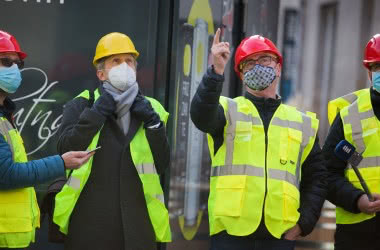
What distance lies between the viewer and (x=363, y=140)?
4973mm

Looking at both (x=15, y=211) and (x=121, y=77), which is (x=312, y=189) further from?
(x=15, y=211)

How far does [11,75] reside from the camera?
442 centimetres

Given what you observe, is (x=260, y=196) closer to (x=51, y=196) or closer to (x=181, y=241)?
(x=51, y=196)

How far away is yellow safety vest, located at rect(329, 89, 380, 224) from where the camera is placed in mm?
4934

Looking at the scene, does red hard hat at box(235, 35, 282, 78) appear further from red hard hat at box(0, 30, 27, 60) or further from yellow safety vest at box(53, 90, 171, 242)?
red hard hat at box(0, 30, 27, 60)

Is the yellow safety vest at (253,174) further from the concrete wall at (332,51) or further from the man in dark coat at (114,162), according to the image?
the concrete wall at (332,51)

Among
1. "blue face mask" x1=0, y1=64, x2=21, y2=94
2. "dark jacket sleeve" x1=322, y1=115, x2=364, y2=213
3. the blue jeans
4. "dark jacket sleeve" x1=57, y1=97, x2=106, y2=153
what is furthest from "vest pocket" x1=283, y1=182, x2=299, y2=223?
"blue face mask" x1=0, y1=64, x2=21, y2=94

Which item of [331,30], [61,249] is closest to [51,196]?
[61,249]

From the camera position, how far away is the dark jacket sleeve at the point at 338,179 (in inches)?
193

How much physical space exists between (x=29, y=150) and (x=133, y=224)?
1458 millimetres

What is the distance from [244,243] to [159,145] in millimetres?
644

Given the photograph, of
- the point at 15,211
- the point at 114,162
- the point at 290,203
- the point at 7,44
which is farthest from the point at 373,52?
the point at 15,211

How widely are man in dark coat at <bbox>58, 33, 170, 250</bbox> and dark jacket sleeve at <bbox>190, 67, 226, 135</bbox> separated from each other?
0.21m

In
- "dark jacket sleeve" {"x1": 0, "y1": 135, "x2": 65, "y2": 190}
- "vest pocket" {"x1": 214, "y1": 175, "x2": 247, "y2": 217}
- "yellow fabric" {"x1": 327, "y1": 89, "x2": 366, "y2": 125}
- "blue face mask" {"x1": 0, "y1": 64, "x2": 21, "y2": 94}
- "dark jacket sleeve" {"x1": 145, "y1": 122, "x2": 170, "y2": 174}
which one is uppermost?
"blue face mask" {"x1": 0, "y1": 64, "x2": 21, "y2": 94}
